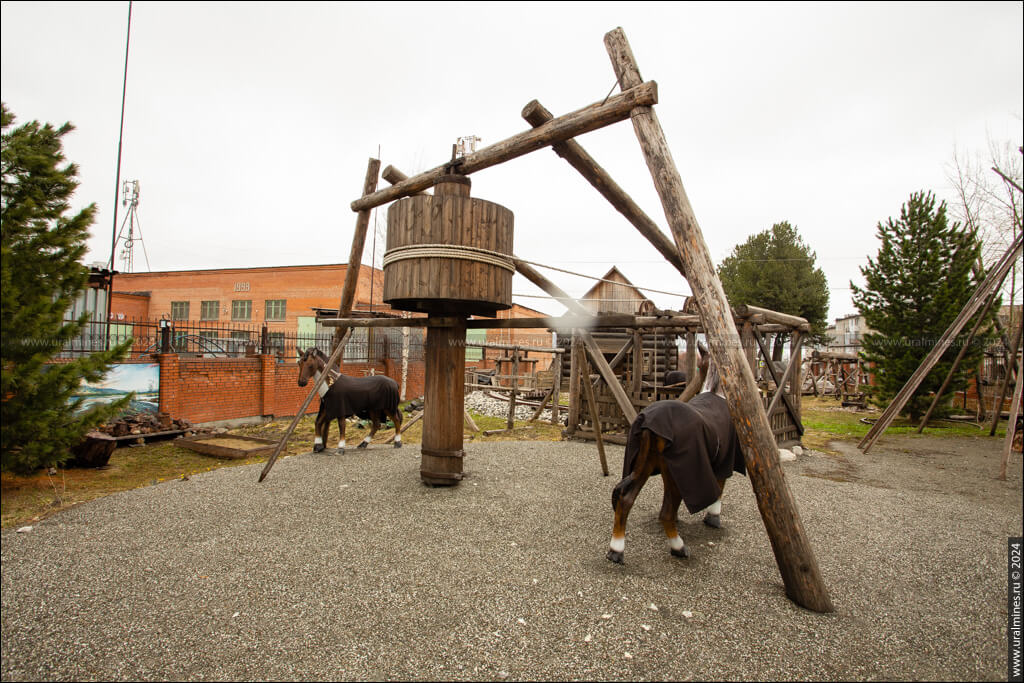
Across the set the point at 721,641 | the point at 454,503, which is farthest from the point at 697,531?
the point at 454,503

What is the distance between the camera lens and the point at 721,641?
2432 mm

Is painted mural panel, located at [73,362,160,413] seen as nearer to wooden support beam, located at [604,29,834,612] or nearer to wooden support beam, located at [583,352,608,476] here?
wooden support beam, located at [583,352,608,476]

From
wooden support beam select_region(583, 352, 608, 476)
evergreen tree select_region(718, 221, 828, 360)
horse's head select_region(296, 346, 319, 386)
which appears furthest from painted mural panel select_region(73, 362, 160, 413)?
evergreen tree select_region(718, 221, 828, 360)

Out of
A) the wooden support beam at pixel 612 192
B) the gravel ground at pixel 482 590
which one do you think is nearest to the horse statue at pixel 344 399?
the gravel ground at pixel 482 590

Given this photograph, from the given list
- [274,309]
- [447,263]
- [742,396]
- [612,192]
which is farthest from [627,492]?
[274,309]

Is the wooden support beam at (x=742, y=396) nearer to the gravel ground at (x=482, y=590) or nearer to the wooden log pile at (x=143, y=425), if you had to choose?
the gravel ground at (x=482, y=590)

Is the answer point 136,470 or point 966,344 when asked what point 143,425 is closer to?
point 136,470

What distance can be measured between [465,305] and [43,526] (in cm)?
353

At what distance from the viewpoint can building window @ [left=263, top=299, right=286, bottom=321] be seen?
100 ft

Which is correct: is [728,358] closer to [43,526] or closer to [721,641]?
[721,641]

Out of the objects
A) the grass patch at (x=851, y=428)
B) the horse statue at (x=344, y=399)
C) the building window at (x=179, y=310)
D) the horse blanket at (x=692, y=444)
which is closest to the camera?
the horse blanket at (x=692, y=444)

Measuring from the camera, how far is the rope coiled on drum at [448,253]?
440 cm

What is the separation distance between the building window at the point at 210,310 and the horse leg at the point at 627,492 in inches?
1439

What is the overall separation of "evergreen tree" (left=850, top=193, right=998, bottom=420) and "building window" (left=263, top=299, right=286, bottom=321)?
101 ft
